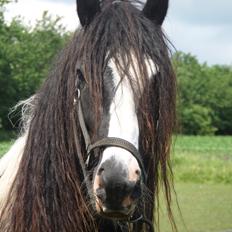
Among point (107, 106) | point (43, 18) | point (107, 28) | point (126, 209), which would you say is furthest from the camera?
point (43, 18)

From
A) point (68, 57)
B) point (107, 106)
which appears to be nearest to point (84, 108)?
point (107, 106)

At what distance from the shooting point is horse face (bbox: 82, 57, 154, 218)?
227cm

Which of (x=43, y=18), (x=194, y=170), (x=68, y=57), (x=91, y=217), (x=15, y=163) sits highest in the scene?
(x=43, y=18)

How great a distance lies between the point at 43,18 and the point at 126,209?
5624 cm

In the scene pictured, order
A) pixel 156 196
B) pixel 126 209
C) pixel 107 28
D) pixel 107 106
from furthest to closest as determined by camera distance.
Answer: pixel 156 196, pixel 107 28, pixel 107 106, pixel 126 209

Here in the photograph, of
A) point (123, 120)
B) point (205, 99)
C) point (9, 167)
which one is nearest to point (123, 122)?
point (123, 120)

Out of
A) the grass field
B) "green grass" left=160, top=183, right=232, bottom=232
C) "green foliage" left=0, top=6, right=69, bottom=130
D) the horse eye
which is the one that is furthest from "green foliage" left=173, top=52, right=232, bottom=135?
the horse eye

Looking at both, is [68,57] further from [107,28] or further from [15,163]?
[15,163]

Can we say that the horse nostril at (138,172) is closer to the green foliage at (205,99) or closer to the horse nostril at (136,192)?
the horse nostril at (136,192)

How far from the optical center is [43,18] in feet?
188

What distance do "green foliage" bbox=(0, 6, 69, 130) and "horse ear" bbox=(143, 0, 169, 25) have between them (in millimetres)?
32691

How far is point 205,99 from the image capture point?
3391 inches

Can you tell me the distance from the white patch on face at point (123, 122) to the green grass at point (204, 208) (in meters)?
6.04

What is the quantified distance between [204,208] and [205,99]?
72366 millimetres
